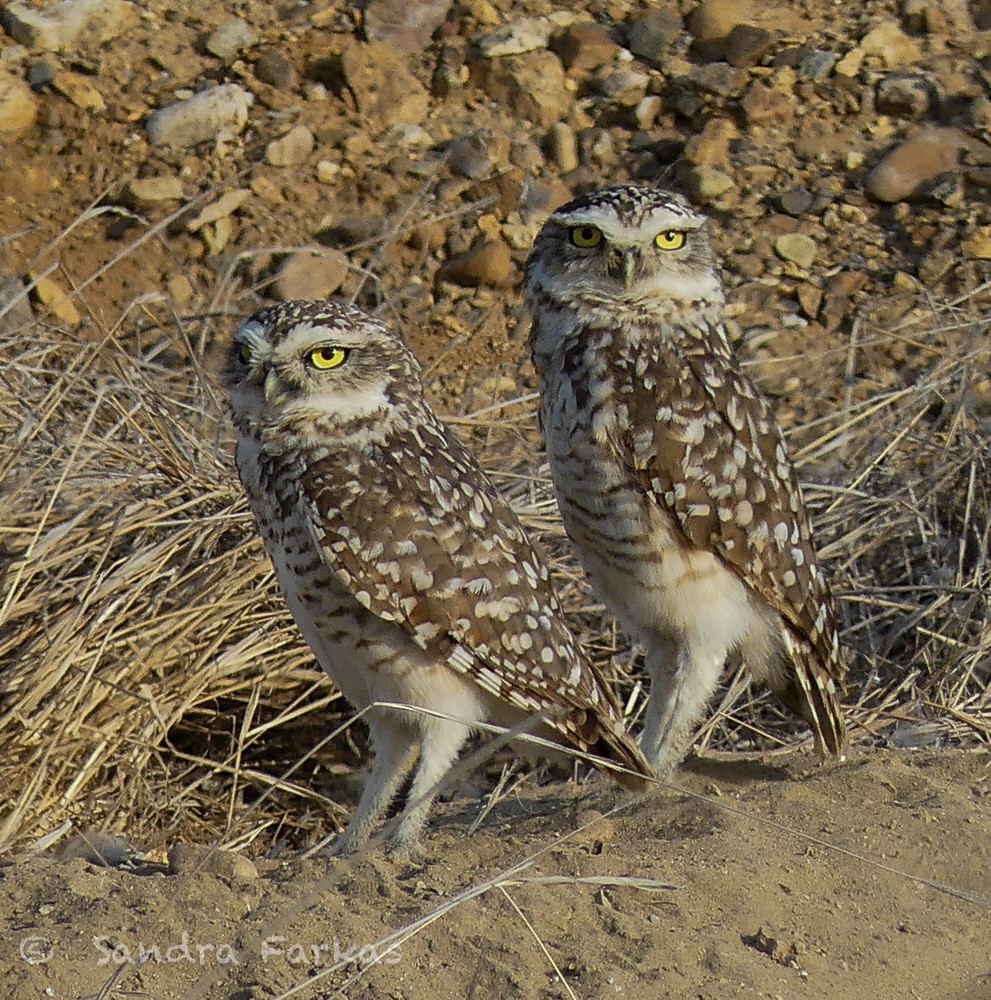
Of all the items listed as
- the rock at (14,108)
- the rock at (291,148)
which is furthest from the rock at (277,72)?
the rock at (14,108)

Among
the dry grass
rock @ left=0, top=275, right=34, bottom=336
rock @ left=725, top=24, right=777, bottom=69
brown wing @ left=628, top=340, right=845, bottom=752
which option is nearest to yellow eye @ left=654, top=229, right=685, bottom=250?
brown wing @ left=628, top=340, right=845, bottom=752

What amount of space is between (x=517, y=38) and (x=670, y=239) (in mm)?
4397

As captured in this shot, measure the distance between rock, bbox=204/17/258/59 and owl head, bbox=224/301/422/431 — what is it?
4866 millimetres

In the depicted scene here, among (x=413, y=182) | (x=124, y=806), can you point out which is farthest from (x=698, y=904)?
(x=413, y=182)

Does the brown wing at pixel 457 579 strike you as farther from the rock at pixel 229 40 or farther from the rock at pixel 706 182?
the rock at pixel 229 40

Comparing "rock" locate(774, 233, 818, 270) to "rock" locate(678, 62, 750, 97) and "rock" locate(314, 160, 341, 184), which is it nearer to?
"rock" locate(678, 62, 750, 97)

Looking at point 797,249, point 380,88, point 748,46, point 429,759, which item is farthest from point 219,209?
point 429,759

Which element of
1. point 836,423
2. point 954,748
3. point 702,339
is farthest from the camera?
point 836,423

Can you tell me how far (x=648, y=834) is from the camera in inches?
153

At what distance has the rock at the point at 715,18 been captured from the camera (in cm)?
845

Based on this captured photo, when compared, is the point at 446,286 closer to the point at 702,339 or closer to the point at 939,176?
the point at 939,176

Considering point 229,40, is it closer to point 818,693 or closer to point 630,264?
point 630,264

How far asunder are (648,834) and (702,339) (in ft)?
4.28

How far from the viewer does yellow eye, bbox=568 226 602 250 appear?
14.0 ft
